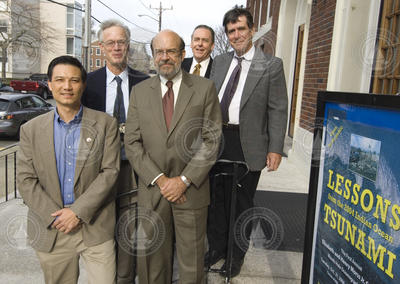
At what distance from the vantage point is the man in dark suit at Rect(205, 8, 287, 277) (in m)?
2.71

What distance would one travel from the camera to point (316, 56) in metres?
6.46

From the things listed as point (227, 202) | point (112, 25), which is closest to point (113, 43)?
point (112, 25)

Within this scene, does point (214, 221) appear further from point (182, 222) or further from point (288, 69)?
point (288, 69)

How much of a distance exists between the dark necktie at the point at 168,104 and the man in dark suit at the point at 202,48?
108 cm

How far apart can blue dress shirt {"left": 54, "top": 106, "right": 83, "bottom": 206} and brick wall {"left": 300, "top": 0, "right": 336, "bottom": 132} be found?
15.1 feet

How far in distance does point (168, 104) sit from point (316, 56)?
487 cm

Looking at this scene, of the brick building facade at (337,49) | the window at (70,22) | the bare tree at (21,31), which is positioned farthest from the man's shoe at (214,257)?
the window at (70,22)

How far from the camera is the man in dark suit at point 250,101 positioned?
106 inches

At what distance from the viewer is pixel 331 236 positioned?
1.66m


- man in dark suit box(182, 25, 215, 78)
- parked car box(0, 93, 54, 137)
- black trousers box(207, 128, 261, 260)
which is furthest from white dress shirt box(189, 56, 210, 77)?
parked car box(0, 93, 54, 137)

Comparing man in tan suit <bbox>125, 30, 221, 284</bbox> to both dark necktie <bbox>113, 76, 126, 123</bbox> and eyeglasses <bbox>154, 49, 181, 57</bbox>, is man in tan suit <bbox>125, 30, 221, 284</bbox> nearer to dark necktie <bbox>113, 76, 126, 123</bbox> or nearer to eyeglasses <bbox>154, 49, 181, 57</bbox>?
eyeglasses <bbox>154, 49, 181, 57</bbox>

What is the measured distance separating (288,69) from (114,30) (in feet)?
24.6

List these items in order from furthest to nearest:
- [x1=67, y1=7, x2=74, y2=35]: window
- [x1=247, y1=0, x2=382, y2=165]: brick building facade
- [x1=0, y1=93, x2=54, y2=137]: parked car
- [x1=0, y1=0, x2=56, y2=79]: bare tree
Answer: [x1=67, y1=7, x2=74, y2=35]: window < [x1=0, y1=0, x2=56, y2=79]: bare tree < [x1=0, y1=93, x2=54, y2=137]: parked car < [x1=247, y1=0, x2=382, y2=165]: brick building facade

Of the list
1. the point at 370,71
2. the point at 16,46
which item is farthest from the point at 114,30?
the point at 16,46
